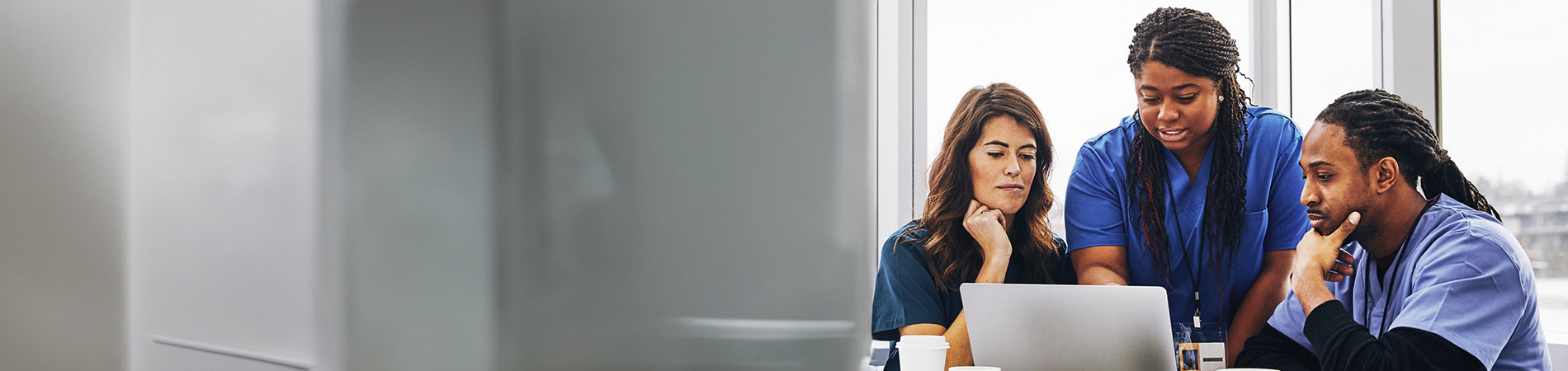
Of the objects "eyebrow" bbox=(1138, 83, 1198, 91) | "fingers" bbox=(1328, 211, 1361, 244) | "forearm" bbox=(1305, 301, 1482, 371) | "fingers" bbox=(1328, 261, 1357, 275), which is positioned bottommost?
"forearm" bbox=(1305, 301, 1482, 371)

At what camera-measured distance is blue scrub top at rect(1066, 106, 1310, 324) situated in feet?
9.04

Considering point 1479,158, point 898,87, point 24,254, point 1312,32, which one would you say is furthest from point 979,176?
point 24,254

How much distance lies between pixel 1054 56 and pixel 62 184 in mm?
3191

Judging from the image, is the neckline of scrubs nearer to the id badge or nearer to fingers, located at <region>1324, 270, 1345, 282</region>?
the id badge

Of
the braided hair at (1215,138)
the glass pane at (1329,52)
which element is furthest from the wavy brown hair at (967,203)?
the glass pane at (1329,52)

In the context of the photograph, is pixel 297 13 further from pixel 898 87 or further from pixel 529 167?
pixel 898 87

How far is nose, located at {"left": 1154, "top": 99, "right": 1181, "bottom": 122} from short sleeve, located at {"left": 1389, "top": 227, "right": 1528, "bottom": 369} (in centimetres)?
75

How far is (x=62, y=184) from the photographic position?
18 centimetres

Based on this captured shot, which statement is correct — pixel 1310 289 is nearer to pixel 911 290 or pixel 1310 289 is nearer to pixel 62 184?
pixel 911 290

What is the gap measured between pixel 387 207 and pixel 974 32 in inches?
129

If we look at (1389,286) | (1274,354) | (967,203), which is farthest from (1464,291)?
(967,203)

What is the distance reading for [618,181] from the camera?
10 cm

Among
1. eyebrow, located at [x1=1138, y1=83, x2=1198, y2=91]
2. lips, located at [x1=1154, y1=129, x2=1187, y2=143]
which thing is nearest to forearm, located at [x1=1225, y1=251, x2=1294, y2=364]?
lips, located at [x1=1154, y1=129, x2=1187, y2=143]

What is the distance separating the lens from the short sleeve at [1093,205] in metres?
2.95
